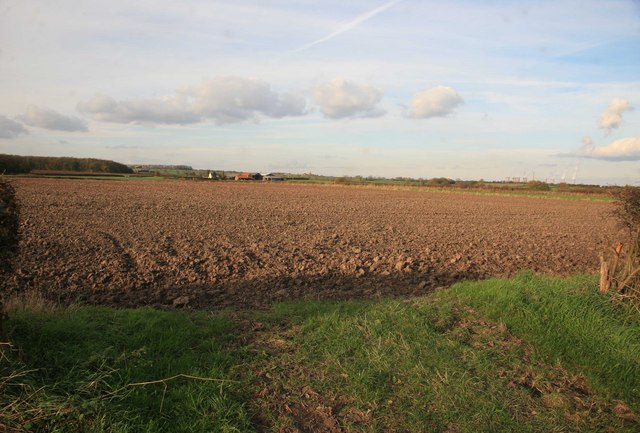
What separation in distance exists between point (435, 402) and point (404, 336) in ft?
4.52

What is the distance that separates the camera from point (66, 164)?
91312 mm

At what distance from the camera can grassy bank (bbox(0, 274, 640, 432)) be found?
12.4 ft

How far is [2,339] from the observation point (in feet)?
13.1

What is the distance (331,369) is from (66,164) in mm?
102559

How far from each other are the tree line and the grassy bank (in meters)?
78.5

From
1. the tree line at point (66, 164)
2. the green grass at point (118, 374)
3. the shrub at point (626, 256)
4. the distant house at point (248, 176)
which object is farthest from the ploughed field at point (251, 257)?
the distant house at point (248, 176)

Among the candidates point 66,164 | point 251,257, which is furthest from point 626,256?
point 66,164

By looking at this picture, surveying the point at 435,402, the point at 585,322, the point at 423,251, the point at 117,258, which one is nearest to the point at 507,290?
the point at 585,322

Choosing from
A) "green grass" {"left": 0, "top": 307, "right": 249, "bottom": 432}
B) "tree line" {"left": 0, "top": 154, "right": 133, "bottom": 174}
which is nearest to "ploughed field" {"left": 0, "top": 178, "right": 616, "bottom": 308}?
"green grass" {"left": 0, "top": 307, "right": 249, "bottom": 432}

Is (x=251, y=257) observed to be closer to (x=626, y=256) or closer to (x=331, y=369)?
(x=331, y=369)

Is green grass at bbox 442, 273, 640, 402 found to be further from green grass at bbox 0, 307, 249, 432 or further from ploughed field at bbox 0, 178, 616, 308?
green grass at bbox 0, 307, 249, 432

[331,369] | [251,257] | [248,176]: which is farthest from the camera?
[248,176]

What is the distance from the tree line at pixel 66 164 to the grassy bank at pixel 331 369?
78.5 meters

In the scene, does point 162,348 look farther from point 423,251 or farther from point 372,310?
point 423,251
